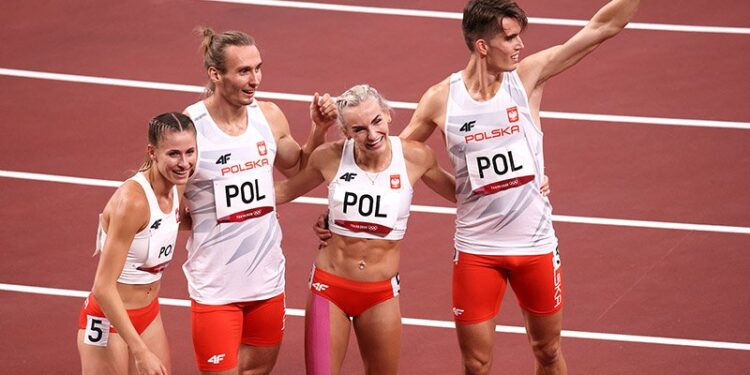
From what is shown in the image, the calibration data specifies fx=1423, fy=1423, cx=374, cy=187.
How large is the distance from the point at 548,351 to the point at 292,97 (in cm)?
487

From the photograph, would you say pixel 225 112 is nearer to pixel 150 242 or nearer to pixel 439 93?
pixel 150 242

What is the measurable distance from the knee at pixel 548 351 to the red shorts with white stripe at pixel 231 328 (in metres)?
1.44

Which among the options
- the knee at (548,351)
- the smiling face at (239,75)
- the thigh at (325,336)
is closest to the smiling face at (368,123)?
the smiling face at (239,75)

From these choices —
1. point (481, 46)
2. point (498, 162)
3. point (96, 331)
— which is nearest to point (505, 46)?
point (481, 46)

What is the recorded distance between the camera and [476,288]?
7.51m

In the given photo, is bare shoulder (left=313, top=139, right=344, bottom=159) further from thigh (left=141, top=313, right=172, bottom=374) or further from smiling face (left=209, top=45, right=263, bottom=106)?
thigh (left=141, top=313, right=172, bottom=374)

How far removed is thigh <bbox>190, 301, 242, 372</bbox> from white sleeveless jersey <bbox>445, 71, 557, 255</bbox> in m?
1.32

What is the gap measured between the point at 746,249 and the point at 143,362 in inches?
194

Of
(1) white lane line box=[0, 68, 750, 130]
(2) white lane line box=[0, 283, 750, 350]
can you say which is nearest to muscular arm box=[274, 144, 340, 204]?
(2) white lane line box=[0, 283, 750, 350]

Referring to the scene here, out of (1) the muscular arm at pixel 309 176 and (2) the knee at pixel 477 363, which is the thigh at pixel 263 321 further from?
(2) the knee at pixel 477 363

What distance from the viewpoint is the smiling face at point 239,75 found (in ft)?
22.8

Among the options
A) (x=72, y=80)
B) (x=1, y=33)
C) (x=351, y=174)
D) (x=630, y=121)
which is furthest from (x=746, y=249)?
(x=1, y=33)

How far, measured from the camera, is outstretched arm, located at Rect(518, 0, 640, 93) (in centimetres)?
740

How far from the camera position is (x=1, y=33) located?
13.3 meters
